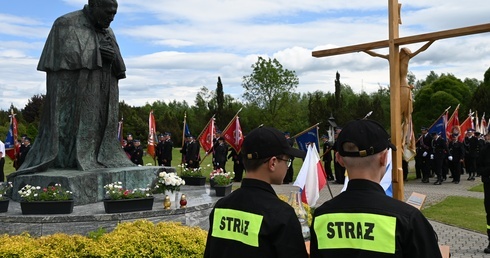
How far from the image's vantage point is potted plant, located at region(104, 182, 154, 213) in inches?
294

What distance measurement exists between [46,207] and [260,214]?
529 centimetres

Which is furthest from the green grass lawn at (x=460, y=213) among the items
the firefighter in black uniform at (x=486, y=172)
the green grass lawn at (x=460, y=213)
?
the firefighter in black uniform at (x=486, y=172)

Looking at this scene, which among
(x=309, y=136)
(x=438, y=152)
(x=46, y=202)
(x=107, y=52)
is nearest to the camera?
(x=46, y=202)

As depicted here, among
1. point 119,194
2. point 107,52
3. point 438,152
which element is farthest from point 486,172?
point 438,152

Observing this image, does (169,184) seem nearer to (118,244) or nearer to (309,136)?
(118,244)

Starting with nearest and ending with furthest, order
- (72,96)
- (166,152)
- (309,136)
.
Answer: (72,96)
(309,136)
(166,152)

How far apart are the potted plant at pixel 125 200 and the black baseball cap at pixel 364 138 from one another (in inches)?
211

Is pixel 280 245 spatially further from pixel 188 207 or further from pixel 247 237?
pixel 188 207

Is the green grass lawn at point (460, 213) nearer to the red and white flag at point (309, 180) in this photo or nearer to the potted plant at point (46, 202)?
the red and white flag at point (309, 180)

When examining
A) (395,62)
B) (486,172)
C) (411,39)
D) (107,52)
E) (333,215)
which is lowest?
(486,172)

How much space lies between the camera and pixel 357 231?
2.50 m

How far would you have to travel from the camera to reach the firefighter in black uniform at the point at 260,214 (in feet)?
9.34

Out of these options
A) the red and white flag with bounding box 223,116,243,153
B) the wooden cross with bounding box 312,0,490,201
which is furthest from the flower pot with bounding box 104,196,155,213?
the red and white flag with bounding box 223,116,243,153

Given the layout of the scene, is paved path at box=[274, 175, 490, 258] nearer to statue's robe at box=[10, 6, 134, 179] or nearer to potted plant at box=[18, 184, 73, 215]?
potted plant at box=[18, 184, 73, 215]
